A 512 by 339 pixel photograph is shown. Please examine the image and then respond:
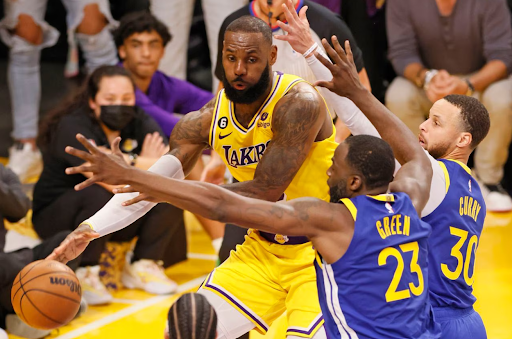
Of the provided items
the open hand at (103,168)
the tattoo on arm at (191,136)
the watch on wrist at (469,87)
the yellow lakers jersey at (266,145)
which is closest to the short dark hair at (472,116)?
the yellow lakers jersey at (266,145)

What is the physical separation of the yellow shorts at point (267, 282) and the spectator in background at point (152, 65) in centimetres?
323

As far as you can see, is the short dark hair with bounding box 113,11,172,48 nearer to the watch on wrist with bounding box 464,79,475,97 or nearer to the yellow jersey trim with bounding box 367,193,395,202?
the watch on wrist with bounding box 464,79,475,97

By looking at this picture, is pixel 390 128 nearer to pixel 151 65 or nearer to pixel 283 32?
pixel 283 32

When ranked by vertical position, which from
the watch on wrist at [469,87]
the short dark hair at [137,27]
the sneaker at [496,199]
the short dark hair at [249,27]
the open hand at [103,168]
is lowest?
the sneaker at [496,199]

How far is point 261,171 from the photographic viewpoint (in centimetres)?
399

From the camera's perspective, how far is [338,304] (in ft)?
11.4

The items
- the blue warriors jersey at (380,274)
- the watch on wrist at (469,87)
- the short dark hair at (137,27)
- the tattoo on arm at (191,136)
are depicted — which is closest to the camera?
the blue warriors jersey at (380,274)

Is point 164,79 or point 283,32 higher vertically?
point 283,32

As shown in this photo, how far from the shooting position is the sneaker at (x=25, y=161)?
27.8ft

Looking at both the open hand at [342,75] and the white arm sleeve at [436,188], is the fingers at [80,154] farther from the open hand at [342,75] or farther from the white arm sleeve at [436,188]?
the white arm sleeve at [436,188]

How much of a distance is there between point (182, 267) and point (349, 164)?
151 inches

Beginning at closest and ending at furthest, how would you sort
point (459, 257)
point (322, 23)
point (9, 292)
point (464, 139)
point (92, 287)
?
point (459, 257) < point (464, 139) < point (9, 292) < point (322, 23) < point (92, 287)

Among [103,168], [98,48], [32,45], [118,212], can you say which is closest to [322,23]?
[118,212]

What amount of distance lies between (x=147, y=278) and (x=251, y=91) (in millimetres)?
2719
